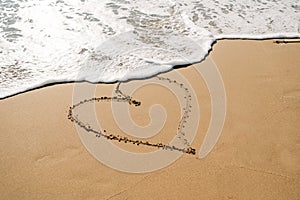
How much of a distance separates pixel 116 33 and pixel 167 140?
210cm

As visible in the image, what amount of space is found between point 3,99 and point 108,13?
7.40 ft

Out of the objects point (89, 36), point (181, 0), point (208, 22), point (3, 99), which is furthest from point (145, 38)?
point (3, 99)

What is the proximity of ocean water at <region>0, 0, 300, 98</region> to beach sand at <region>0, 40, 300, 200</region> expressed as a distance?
1.07 ft

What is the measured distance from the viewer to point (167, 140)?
9.37 feet

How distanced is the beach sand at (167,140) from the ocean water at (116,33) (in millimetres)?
327

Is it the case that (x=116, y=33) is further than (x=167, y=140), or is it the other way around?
(x=116, y=33)

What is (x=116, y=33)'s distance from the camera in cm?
447

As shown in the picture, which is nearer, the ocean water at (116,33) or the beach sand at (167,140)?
the beach sand at (167,140)

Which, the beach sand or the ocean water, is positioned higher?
the ocean water

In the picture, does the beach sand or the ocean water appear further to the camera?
the ocean water

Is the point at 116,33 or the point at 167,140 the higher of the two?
the point at 116,33

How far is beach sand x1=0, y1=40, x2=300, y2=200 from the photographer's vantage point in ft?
7.95

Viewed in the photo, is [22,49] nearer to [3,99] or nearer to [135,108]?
[3,99]

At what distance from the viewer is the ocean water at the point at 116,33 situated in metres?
3.71
